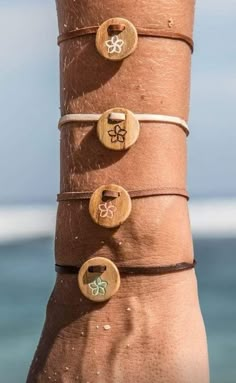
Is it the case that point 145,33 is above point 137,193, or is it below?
above

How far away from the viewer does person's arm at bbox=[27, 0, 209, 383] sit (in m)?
1.92

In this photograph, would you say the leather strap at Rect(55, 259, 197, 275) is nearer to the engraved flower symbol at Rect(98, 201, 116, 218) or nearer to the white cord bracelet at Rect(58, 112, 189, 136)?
the engraved flower symbol at Rect(98, 201, 116, 218)

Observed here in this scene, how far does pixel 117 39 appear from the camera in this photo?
75.4 inches

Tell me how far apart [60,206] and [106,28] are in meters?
0.43

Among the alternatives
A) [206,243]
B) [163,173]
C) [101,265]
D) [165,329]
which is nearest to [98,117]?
[163,173]

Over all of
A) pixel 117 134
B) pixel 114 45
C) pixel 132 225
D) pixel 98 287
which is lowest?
pixel 98 287

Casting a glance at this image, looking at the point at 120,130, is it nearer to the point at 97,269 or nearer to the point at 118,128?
the point at 118,128

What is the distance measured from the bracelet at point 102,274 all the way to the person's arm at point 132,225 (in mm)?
13

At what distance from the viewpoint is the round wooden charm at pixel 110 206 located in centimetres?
190

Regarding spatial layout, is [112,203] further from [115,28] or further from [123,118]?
[115,28]

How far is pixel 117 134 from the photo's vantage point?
1.91m

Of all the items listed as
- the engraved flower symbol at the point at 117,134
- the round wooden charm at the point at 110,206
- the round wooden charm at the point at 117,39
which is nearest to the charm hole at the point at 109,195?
the round wooden charm at the point at 110,206

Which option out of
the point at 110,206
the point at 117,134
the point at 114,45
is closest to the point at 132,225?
the point at 110,206

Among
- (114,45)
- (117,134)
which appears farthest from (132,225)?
(114,45)
